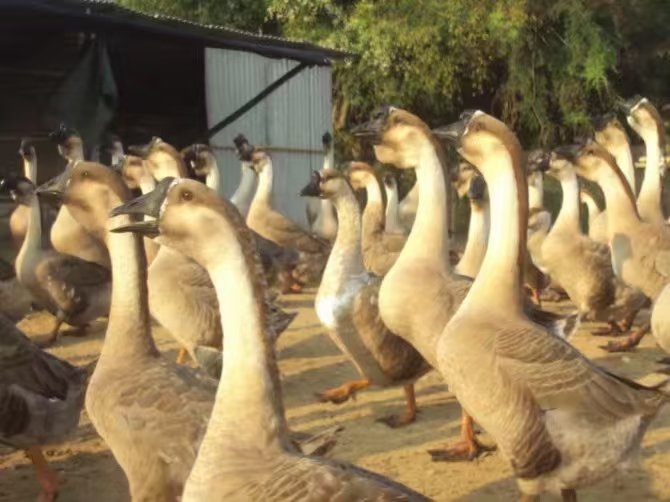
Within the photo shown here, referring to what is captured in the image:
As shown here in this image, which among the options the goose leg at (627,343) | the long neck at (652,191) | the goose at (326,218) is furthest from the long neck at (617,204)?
the goose at (326,218)

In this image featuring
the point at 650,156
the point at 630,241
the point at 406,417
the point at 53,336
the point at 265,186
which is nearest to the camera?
the point at 406,417

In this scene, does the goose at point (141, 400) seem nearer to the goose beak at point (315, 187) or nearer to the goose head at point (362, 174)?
the goose beak at point (315, 187)

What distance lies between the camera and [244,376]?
3.54 m

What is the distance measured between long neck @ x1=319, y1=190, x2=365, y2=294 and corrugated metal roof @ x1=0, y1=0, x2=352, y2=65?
6.28 m

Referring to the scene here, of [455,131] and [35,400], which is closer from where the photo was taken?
[35,400]

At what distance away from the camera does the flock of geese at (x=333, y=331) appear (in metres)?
3.57

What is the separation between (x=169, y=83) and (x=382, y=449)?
12725 mm

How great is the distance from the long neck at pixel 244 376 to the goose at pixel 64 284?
6197 millimetres

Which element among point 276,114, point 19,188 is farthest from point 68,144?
point 276,114

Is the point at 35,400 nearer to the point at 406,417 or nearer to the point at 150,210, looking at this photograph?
the point at 150,210

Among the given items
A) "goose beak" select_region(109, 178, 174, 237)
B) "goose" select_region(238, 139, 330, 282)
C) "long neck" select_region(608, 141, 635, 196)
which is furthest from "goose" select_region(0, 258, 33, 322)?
"long neck" select_region(608, 141, 635, 196)

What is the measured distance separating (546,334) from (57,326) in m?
6.18

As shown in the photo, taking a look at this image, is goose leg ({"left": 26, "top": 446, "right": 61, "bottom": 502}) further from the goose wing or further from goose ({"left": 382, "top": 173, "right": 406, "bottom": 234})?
goose ({"left": 382, "top": 173, "right": 406, "bottom": 234})

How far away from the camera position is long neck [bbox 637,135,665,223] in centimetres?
1155
